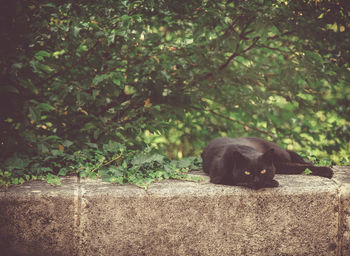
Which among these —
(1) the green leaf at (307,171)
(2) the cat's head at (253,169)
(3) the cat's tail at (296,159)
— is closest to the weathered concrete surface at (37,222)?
(2) the cat's head at (253,169)

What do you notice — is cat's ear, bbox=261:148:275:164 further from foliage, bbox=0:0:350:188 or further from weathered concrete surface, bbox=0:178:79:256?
weathered concrete surface, bbox=0:178:79:256

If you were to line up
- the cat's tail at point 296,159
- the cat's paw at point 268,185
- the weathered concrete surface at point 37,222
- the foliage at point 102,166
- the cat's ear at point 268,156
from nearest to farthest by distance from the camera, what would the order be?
the weathered concrete surface at point 37,222
the cat's paw at point 268,185
the foliage at point 102,166
the cat's ear at point 268,156
the cat's tail at point 296,159

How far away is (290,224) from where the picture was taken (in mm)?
2631

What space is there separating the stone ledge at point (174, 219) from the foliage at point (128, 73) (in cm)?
30

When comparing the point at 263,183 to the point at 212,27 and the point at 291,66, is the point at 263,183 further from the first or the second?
the point at 212,27

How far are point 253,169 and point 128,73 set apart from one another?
5.07ft

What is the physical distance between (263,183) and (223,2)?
5.52 ft

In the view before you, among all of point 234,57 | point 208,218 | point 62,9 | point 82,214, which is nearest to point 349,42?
point 234,57

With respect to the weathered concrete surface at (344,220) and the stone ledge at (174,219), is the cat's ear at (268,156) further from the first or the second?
the weathered concrete surface at (344,220)

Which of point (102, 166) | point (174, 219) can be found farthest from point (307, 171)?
point (102, 166)

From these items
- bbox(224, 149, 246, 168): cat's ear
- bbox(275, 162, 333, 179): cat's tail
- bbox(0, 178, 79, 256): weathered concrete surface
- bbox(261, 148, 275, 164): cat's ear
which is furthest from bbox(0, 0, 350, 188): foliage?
bbox(261, 148, 275, 164): cat's ear

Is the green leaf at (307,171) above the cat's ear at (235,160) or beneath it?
beneath

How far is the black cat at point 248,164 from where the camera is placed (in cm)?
279

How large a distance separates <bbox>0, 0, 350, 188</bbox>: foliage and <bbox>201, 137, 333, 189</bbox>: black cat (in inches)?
16.4
